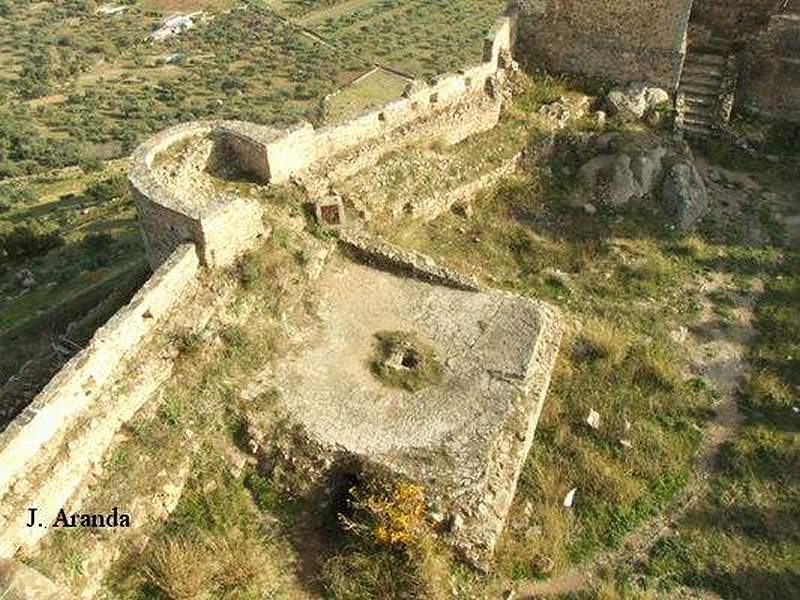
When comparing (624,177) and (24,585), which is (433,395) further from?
(624,177)

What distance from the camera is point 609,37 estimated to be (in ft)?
53.7

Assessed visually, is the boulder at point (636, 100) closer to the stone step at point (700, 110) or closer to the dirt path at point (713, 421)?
the stone step at point (700, 110)

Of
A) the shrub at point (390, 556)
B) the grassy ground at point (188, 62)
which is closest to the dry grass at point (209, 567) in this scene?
the shrub at point (390, 556)

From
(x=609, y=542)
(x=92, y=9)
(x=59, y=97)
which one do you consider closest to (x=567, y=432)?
(x=609, y=542)

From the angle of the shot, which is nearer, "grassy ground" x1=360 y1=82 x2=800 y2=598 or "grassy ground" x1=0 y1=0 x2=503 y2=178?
"grassy ground" x1=360 y1=82 x2=800 y2=598

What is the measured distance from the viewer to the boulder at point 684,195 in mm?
14461

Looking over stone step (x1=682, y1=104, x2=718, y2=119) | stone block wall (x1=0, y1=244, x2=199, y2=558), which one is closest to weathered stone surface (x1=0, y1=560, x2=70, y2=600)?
stone block wall (x1=0, y1=244, x2=199, y2=558)

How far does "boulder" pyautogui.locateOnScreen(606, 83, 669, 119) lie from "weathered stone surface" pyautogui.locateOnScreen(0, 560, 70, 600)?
14.1 metres

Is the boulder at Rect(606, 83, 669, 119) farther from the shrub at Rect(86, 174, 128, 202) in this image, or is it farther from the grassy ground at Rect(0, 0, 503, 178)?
the grassy ground at Rect(0, 0, 503, 178)

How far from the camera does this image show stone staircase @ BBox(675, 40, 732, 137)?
653 inches

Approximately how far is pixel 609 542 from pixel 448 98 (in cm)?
963

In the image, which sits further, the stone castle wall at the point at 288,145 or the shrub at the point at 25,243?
the shrub at the point at 25,243

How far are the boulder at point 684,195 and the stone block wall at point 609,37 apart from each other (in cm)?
284

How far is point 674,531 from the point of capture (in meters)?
9.53
